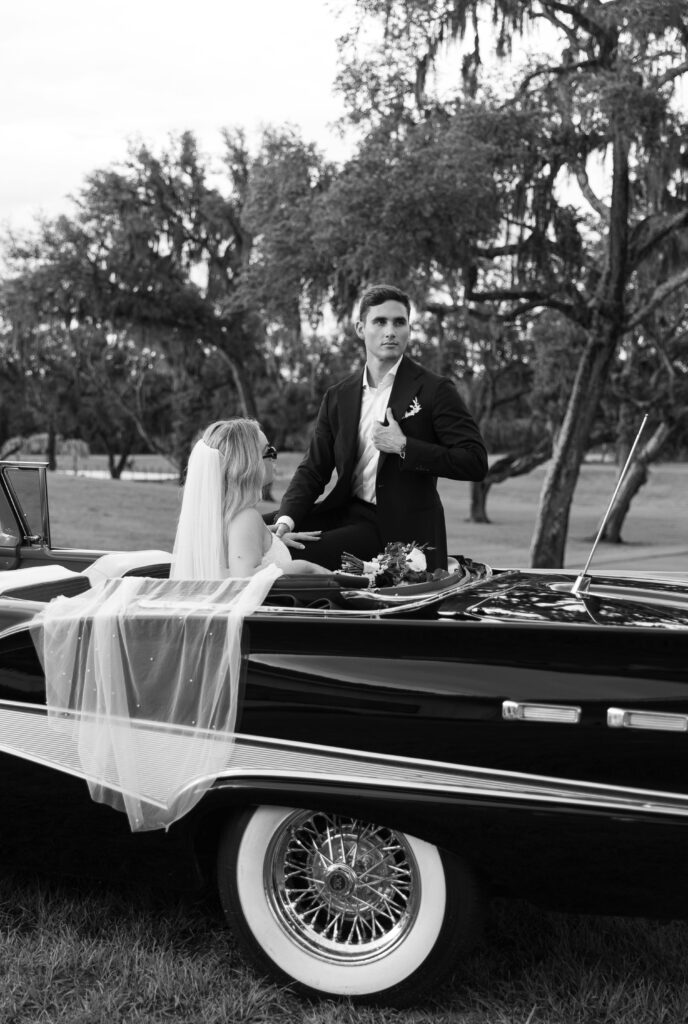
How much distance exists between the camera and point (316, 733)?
8.89ft

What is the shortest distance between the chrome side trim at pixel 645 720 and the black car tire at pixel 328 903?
626 mm

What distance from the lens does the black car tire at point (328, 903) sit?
2775 mm

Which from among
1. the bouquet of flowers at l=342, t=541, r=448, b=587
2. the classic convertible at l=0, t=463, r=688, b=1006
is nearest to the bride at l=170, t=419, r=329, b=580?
the bouquet of flowers at l=342, t=541, r=448, b=587

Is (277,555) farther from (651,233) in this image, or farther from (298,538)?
(651,233)

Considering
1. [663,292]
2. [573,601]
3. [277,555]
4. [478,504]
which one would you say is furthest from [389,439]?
[478,504]

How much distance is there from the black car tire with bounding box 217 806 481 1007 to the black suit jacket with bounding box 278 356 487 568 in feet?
5.59

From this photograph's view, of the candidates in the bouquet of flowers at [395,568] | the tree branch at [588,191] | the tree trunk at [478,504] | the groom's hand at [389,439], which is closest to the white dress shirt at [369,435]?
the groom's hand at [389,439]

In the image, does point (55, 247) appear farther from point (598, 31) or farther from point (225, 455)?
point (225, 455)

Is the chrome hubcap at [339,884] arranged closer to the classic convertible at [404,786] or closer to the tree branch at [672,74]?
Answer: the classic convertible at [404,786]

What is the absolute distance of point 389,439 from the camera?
4.47m

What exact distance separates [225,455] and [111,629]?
0.97 m

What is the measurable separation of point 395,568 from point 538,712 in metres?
1.21

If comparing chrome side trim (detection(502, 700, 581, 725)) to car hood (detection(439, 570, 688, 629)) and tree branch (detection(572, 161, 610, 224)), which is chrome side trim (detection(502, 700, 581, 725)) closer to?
car hood (detection(439, 570, 688, 629))

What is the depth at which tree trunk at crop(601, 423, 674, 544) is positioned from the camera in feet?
72.1
